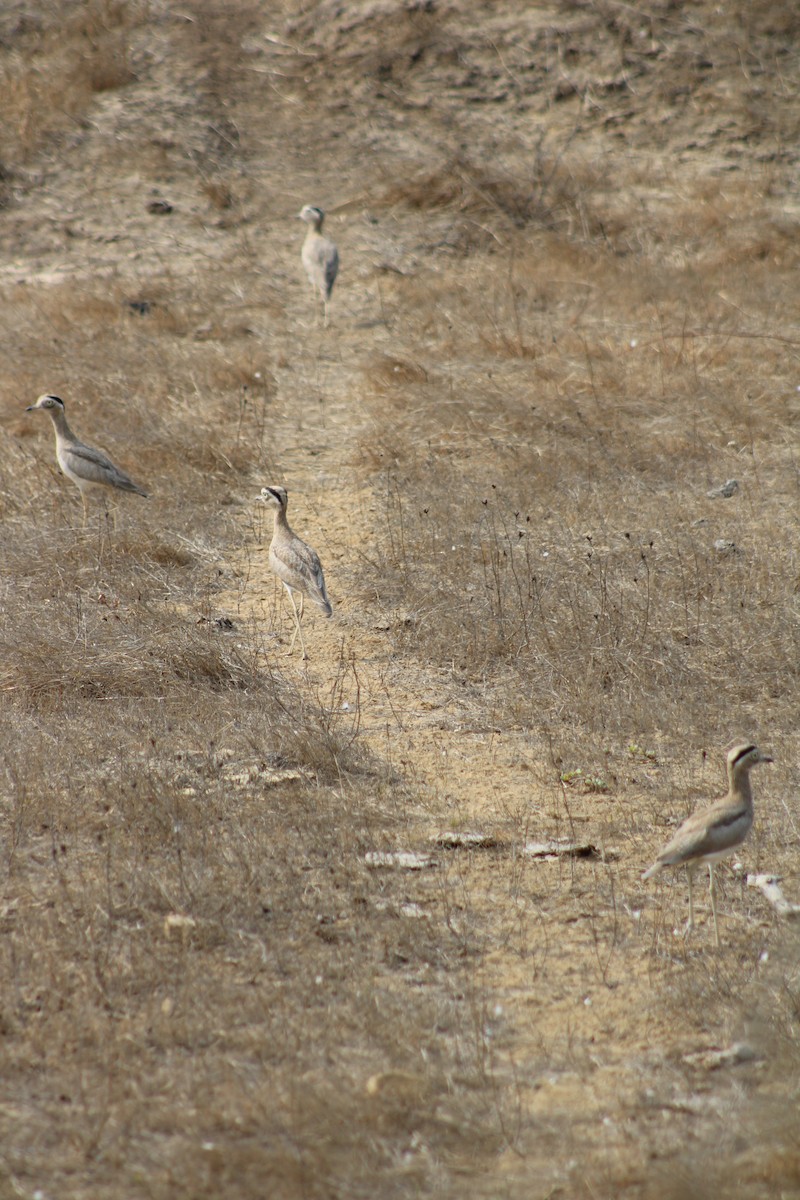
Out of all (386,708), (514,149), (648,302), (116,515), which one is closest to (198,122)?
(514,149)

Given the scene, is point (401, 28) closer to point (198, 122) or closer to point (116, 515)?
point (198, 122)

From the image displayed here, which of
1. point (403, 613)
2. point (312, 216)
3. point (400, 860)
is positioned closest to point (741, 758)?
point (400, 860)

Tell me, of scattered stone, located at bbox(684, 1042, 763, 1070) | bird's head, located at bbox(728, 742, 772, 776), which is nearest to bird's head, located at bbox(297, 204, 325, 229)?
bird's head, located at bbox(728, 742, 772, 776)

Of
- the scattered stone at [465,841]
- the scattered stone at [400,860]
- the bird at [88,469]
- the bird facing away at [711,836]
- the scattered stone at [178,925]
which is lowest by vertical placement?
the bird at [88,469]

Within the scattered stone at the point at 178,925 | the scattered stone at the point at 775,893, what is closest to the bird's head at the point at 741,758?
the scattered stone at the point at 775,893

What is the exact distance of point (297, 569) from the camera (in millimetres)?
8297

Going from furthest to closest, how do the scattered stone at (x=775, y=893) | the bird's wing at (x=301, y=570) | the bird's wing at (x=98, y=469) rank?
the bird's wing at (x=98, y=469) → the bird's wing at (x=301, y=570) → the scattered stone at (x=775, y=893)

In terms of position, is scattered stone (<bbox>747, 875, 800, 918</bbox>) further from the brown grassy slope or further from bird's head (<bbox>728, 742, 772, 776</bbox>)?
bird's head (<bbox>728, 742, 772, 776</bbox>)

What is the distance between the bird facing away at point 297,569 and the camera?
8148mm

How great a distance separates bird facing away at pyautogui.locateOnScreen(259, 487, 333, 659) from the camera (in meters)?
8.15

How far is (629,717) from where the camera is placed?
709 centimetres

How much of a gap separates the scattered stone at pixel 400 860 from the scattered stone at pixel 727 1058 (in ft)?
5.24

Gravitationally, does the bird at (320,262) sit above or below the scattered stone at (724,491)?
below

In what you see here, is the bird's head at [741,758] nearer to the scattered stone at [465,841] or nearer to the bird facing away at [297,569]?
the scattered stone at [465,841]
